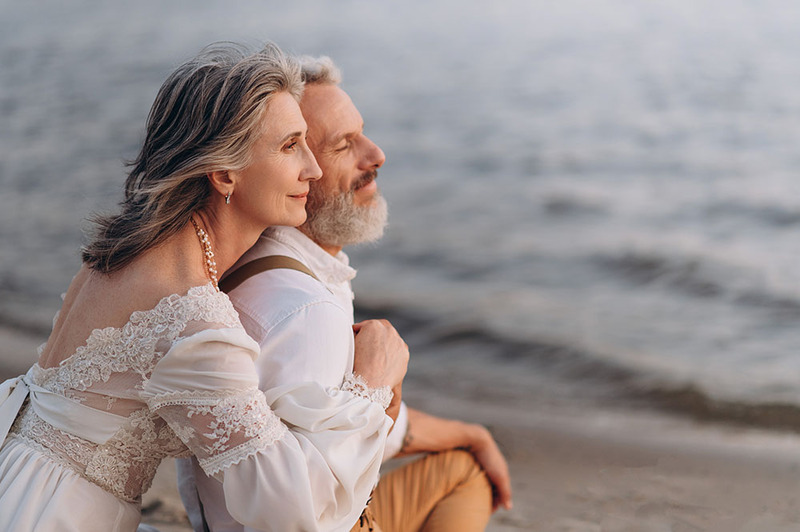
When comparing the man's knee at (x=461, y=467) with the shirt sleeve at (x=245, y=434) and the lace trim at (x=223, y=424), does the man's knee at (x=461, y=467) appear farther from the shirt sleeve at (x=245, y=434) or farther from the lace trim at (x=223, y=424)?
the lace trim at (x=223, y=424)

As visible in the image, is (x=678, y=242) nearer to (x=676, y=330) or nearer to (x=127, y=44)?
(x=676, y=330)

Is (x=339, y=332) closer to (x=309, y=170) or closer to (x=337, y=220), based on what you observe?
(x=309, y=170)

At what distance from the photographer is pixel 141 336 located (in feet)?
6.59

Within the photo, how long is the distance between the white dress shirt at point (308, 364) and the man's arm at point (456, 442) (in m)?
0.84

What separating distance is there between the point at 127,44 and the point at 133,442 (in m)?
14.3

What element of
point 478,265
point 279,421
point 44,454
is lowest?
point 478,265

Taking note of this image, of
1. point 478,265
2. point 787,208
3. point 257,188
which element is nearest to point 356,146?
point 257,188

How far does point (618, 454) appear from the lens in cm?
497

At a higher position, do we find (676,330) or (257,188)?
(257,188)

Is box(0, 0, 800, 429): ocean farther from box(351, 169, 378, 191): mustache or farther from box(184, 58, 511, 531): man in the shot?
box(351, 169, 378, 191): mustache

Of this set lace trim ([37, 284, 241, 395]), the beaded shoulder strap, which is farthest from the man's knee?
lace trim ([37, 284, 241, 395])

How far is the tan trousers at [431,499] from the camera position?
3.02 m

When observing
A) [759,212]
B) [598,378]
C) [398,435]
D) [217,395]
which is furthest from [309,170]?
[759,212]

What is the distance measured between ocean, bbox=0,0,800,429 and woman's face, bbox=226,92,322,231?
0.93ft
